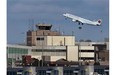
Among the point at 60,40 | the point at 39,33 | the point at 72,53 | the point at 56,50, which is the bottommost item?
the point at 72,53

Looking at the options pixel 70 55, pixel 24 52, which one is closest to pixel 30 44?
pixel 24 52

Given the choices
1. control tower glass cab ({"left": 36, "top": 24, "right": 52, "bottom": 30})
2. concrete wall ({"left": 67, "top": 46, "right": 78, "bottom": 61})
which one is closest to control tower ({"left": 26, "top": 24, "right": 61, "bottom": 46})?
control tower glass cab ({"left": 36, "top": 24, "right": 52, "bottom": 30})

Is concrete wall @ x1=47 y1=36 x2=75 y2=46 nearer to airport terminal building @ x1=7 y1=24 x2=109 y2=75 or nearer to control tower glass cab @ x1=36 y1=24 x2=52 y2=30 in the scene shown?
airport terminal building @ x1=7 y1=24 x2=109 y2=75

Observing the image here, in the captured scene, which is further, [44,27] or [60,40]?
[44,27]

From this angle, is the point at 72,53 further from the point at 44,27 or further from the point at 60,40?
the point at 44,27

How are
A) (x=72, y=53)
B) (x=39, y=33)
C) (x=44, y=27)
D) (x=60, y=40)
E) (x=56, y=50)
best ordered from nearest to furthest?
(x=72, y=53)
(x=56, y=50)
(x=60, y=40)
(x=39, y=33)
(x=44, y=27)

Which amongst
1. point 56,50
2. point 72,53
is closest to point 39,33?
point 56,50

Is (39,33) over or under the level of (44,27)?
under

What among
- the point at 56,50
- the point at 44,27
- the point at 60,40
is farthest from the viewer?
the point at 44,27

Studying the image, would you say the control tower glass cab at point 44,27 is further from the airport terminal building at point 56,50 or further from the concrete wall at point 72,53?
the concrete wall at point 72,53
